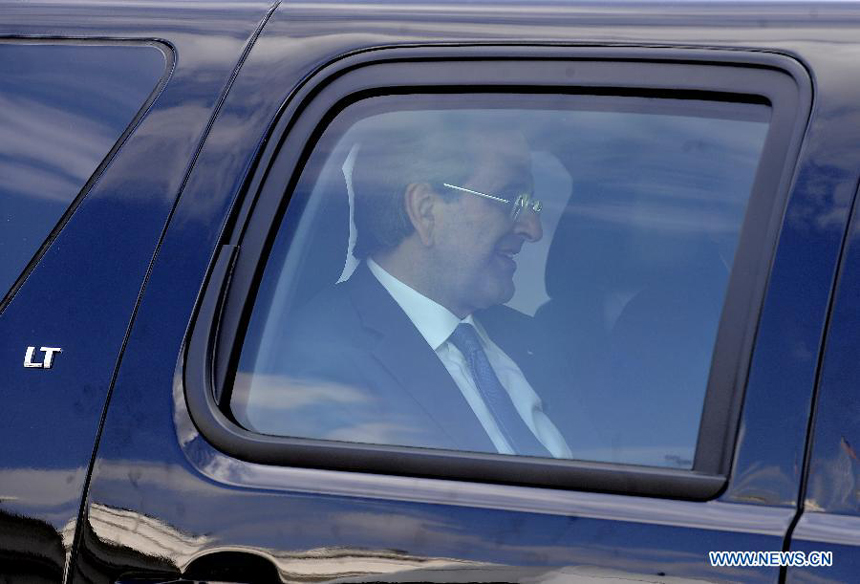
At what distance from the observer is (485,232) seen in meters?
1.80

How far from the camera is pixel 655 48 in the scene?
171cm

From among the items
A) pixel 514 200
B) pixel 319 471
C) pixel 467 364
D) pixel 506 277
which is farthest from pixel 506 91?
pixel 319 471

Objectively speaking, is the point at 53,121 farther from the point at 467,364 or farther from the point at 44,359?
the point at 467,364

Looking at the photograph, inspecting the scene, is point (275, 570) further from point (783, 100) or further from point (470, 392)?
point (783, 100)

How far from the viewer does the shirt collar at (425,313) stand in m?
1.74

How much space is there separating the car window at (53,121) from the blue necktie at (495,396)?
0.62 meters

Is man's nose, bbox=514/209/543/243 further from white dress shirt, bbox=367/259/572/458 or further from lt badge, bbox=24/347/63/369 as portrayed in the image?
lt badge, bbox=24/347/63/369

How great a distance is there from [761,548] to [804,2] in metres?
0.83

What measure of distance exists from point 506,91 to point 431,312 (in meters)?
0.35

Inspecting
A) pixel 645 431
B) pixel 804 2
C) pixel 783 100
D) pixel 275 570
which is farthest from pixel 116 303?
pixel 804 2

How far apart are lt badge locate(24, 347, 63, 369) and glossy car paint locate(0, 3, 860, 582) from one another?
22mm

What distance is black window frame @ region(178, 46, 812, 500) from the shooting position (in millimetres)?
1491

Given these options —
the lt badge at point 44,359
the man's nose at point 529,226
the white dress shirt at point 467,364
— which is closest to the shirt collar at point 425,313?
the white dress shirt at point 467,364

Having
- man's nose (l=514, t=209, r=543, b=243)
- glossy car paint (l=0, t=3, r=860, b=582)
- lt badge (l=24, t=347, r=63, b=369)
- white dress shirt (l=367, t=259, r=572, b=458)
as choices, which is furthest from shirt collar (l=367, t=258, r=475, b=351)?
lt badge (l=24, t=347, r=63, b=369)
